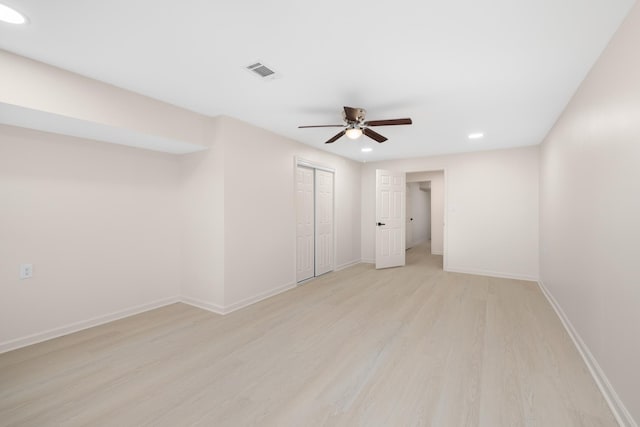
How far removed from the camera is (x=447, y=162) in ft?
18.0

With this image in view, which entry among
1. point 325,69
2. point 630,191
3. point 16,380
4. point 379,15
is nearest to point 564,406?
point 630,191

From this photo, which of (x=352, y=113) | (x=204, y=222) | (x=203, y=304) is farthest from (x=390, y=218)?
(x=203, y=304)

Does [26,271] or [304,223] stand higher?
[304,223]

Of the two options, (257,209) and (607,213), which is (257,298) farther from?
(607,213)

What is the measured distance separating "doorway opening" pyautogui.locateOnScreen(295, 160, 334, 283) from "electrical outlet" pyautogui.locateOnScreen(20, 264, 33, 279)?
3092 mm

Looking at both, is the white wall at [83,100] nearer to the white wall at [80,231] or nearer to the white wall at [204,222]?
the white wall at [204,222]

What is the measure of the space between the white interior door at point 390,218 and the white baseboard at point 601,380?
3.01 m

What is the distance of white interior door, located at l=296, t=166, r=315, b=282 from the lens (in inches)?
180

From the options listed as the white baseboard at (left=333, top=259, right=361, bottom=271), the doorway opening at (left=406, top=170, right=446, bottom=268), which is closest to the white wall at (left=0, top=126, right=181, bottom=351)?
the white baseboard at (left=333, top=259, right=361, bottom=271)

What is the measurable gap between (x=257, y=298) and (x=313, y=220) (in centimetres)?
179

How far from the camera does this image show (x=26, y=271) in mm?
2553

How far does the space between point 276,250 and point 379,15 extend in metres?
3.15

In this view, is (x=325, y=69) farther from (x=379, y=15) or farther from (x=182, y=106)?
(x=182, y=106)

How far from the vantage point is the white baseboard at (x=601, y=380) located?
1.56 m
